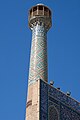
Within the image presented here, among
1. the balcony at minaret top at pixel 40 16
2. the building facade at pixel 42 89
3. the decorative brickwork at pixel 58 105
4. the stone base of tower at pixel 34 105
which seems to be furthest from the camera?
the balcony at minaret top at pixel 40 16

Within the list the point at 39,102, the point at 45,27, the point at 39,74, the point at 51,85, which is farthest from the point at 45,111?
the point at 45,27

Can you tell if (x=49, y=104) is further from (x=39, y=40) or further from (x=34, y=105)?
(x=39, y=40)

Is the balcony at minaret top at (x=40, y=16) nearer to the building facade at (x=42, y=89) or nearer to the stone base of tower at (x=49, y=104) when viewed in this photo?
the building facade at (x=42, y=89)

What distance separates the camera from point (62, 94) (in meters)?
11.0

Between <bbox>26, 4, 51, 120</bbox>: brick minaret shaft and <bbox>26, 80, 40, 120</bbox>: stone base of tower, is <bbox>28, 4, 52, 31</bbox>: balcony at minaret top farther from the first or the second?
<bbox>26, 80, 40, 120</bbox>: stone base of tower

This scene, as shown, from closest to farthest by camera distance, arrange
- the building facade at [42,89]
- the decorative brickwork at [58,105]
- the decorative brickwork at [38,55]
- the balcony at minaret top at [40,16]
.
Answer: the building facade at [42,89]
the decorative brickwork at [58,105]
the decorative brickwork at [38,55]
the balcony at minaret top at [40,16]

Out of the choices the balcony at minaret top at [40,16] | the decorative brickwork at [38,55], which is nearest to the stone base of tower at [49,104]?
the decorative brickwork at [38,55]

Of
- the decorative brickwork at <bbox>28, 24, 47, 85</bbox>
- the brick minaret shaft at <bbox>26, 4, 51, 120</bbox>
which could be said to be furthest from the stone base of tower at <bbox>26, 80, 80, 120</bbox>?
the decorative brickwork at <bbox>28, 24, 47, 85</bbox>

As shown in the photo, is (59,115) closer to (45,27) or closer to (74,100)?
(74,100)

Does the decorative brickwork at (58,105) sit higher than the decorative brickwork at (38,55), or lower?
lower

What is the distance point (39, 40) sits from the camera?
1278 cm

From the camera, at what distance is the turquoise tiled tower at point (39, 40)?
11.8m

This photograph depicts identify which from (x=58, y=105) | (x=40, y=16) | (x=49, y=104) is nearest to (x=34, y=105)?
(x=49, y=104)

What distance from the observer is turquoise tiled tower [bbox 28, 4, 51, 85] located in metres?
11.8
